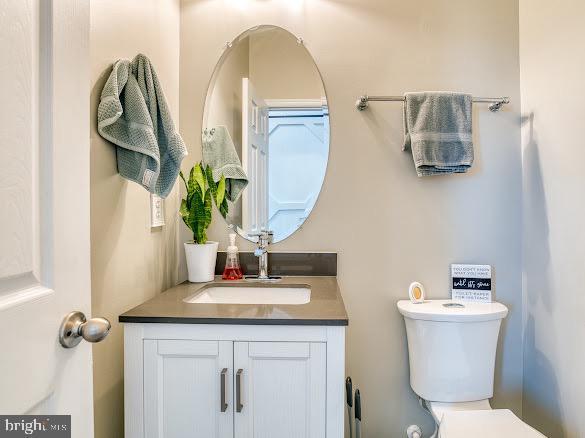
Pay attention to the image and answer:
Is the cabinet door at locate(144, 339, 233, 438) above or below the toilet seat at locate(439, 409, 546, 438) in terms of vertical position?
above

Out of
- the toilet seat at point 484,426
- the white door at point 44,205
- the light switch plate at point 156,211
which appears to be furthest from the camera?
the light switch plate at point 156,211

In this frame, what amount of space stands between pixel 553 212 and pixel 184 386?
1.43 metres

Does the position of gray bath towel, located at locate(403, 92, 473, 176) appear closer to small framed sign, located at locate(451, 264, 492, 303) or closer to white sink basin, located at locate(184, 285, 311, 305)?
small framed sign, located at locate(451, 264, 492, 303)

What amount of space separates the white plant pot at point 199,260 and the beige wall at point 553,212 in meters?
1.32

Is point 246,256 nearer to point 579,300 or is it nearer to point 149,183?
point 149,183

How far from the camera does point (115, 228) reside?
1.16 meters

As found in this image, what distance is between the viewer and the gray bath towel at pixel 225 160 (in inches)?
66.1

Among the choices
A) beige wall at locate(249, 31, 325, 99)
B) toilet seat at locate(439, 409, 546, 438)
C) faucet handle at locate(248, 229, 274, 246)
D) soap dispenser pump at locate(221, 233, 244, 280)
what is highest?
beige wall at locate(249, 31, 325, 99)

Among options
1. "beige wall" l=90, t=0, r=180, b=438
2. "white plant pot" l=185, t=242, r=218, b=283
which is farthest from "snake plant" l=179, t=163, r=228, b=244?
"beige wall" l=90, t=0, r=180, b=438

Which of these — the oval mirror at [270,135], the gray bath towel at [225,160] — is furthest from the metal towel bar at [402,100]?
the gray bath towel at [225,160]

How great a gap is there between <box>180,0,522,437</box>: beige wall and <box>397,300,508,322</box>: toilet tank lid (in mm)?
95

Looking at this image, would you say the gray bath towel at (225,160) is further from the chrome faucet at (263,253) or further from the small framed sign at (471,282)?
the small framed sign at (471,282)

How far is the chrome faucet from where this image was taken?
5.19 feet

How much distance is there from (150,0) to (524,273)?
6.08ft
